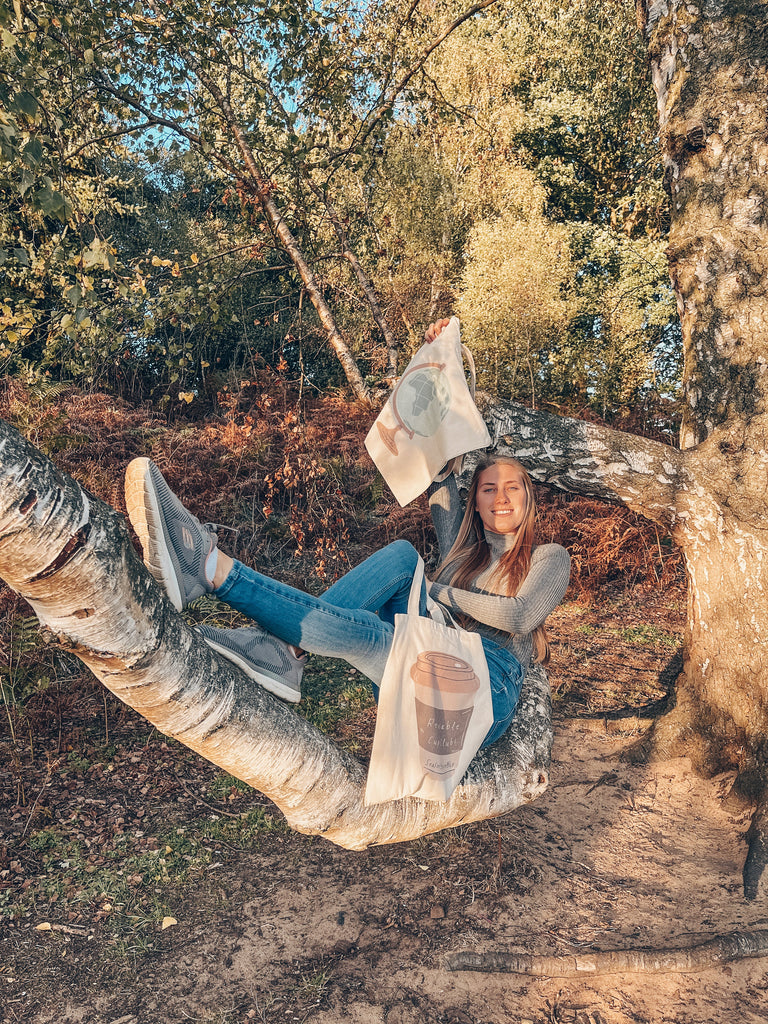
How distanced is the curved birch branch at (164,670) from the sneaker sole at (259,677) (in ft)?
0.13

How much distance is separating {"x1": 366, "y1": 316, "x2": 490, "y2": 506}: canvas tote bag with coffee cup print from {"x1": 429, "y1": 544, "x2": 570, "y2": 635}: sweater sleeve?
0.55 m

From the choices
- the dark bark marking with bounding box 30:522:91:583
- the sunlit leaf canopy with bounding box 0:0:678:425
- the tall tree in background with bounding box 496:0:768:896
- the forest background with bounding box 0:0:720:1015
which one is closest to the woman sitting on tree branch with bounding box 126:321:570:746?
the dark bark marking with bounding box 30:522:91:583

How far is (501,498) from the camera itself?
11.7ft

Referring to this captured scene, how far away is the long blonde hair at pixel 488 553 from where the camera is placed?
353 centimetres

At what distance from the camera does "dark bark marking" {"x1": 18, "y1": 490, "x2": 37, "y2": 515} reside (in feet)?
5.47

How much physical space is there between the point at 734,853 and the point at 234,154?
25.3 feet

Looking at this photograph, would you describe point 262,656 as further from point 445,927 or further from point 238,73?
point 238,73

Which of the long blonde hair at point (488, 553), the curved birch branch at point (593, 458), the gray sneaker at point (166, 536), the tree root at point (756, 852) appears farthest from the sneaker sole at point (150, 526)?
the tree root at point (756, 852)

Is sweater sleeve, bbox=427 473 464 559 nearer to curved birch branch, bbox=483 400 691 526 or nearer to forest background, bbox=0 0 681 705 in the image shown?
curved birch branch, bbox=483 400 691 526

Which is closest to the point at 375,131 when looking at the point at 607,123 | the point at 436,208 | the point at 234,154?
the point at 234,154

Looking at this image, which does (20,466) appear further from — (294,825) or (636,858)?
(636,858)

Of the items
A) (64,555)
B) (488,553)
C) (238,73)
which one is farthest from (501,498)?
(238,73)

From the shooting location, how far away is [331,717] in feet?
17.0

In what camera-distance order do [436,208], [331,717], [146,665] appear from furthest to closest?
[436,208] → [331,717] → [146,665]
